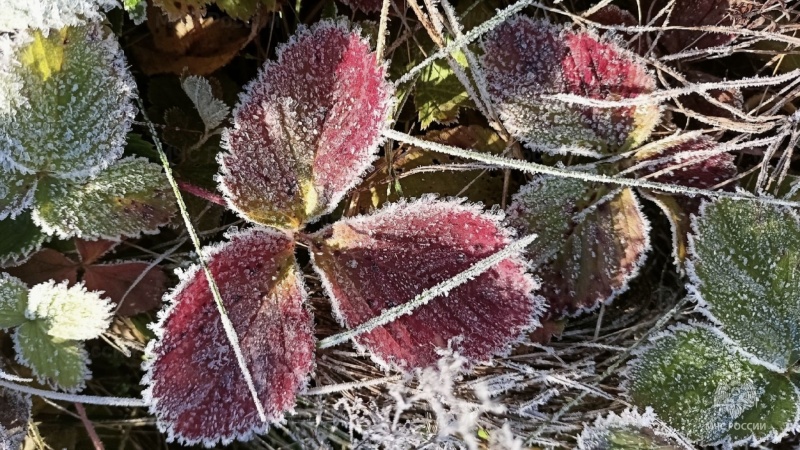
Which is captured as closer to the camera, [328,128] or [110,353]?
[328,128]

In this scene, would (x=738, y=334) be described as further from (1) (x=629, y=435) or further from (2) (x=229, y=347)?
(2) (x=229, y=347)

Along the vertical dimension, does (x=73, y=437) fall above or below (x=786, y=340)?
above

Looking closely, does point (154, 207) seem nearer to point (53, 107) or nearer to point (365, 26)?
point (53, 107)

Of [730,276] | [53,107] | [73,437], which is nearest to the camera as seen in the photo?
[53,107]

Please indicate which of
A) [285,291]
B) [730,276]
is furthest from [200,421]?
[730,276]

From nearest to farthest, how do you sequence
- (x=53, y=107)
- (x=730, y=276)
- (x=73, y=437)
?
1. (x=53, y=107)
2. (x=730, y=276)
3. (x=73, y=437)

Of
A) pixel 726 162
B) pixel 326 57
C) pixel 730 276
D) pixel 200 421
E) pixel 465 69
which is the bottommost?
pixel 730 276

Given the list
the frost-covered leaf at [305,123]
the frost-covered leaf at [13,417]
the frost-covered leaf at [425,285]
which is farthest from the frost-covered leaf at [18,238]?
the frost-covered leaf at [425,285]
